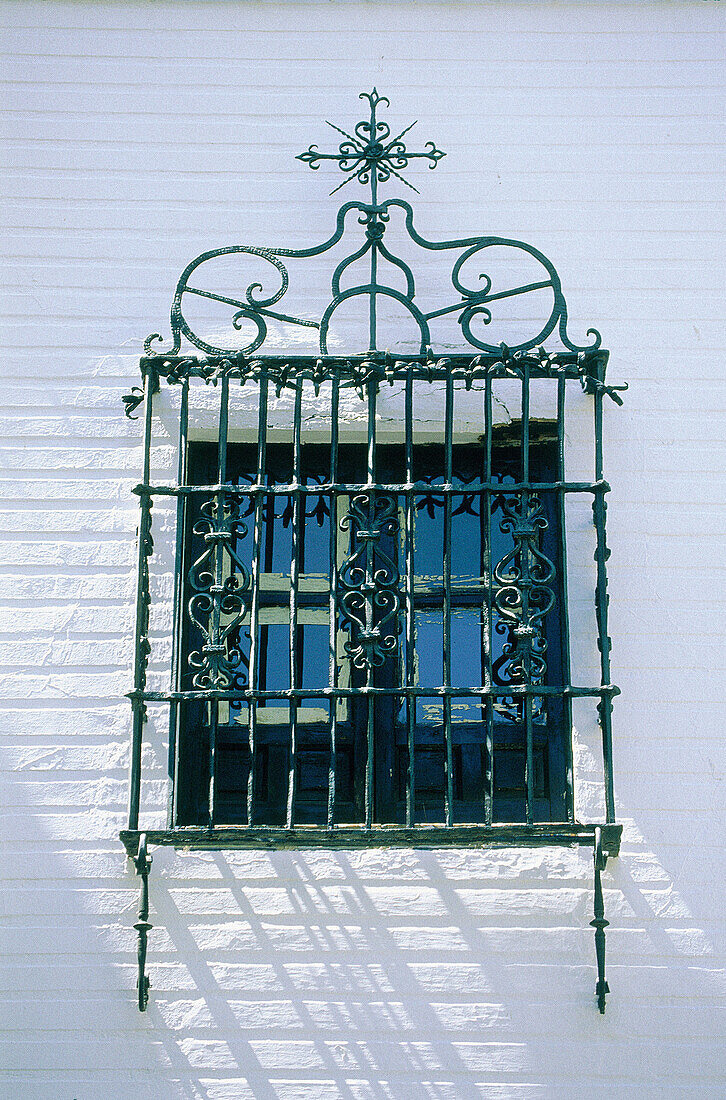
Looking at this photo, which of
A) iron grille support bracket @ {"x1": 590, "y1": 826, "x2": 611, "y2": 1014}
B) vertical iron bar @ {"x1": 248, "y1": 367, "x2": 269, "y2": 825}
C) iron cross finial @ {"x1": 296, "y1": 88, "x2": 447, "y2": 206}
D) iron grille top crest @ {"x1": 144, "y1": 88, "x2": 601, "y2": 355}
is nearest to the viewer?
iron grille support bracket @ {"x1": 590, "y1": 826, "x2": 611, "y2": 1014}

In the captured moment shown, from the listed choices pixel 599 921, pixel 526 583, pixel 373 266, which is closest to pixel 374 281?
pixel 373 266

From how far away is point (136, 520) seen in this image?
346 cm

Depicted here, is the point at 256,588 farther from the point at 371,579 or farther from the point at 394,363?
the point at 394,363

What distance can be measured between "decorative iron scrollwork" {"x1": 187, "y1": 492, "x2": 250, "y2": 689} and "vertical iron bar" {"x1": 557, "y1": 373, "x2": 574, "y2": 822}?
36.9 inches

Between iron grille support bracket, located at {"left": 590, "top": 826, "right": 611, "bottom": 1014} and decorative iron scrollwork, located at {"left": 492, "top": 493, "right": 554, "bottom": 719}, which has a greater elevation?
decorative iron scrollwork, located at {"left": 492, "top": 493, "right": 554, "bottom": 719}

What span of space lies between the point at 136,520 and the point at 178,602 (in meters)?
0.35

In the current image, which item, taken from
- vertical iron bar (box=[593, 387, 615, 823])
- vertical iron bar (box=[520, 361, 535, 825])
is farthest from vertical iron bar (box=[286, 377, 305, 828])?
vertical iron bar (box=[593, 387, 615, 823])

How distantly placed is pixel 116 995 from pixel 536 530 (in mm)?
1787

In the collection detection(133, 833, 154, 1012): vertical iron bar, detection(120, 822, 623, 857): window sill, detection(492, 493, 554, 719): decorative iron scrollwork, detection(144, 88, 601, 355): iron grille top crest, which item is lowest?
detection(133, 833, 154, 1012): vertical iron bar

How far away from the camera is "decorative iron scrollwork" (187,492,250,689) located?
3172mm

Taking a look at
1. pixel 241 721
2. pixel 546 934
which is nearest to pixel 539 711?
pixel 546 934

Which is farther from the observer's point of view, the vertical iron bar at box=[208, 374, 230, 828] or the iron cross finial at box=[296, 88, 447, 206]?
Result: the iron cross finial at box=[296, 88, 447, 206]

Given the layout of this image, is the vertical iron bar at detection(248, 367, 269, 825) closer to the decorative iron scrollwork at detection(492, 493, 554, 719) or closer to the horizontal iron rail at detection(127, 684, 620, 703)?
the horizontal iron rail at detection(127, 684, 620, 703)

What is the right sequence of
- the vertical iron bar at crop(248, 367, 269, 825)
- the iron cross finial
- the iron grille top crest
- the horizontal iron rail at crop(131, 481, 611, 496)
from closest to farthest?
the vertical iron bar at crop(248, 367, 269, 825)
the horizontal iron rail at crop(131, 481, 611, 496)
the iron grille top crest
the iron cross finial
